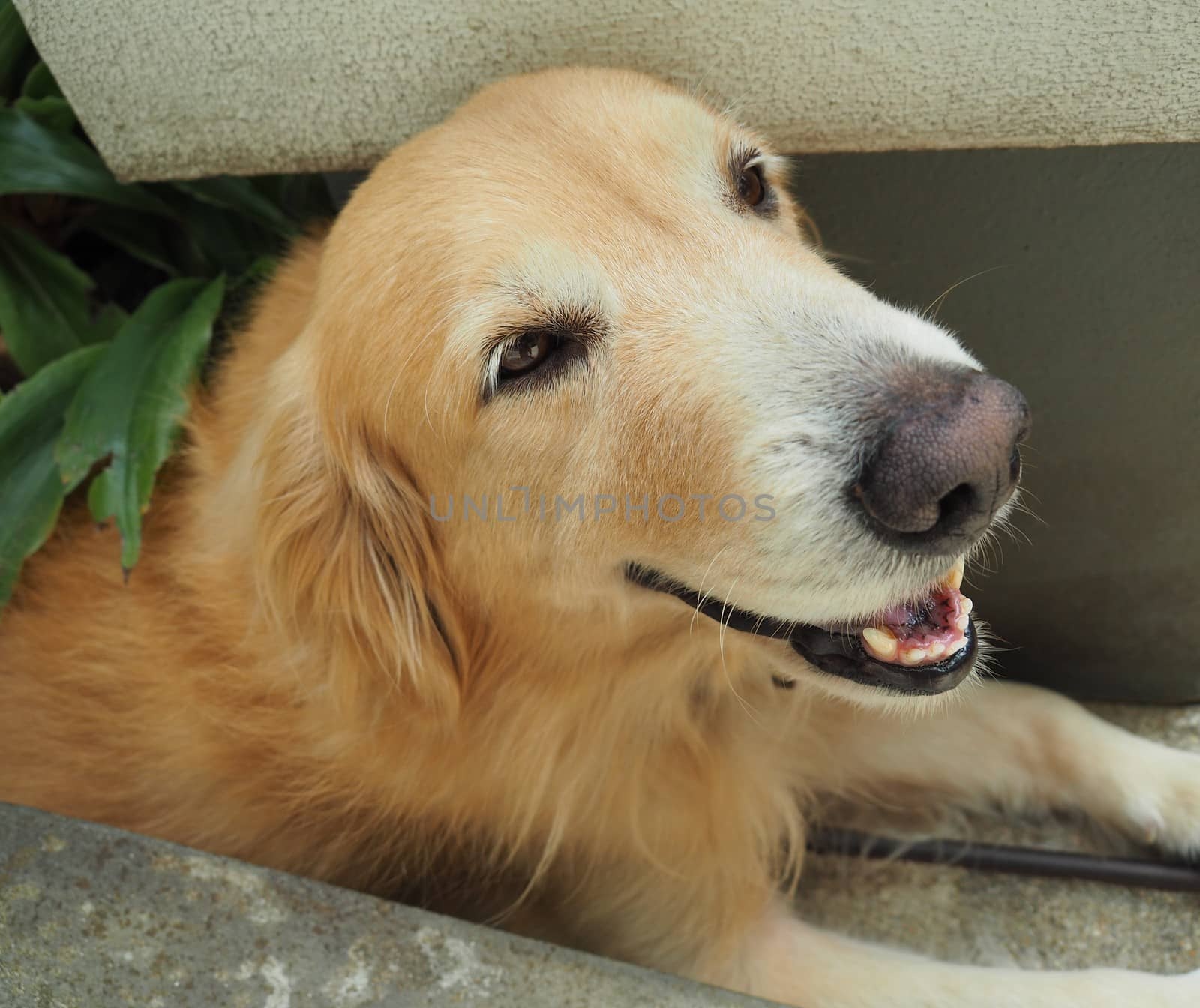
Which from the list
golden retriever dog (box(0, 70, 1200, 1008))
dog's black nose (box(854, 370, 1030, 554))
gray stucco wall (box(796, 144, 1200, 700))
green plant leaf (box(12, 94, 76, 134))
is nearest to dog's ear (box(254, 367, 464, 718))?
golden retriever dog (box(0, 70, 1200, 1008))

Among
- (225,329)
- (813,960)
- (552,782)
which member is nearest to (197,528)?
(225,329)

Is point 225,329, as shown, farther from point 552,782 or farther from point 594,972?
point 594,972

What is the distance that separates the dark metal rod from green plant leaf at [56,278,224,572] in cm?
194

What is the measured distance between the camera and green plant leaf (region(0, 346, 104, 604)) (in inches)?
97.0

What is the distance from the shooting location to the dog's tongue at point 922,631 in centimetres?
171

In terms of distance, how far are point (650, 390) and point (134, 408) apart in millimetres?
1513

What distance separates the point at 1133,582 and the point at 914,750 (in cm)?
72

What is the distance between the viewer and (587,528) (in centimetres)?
176

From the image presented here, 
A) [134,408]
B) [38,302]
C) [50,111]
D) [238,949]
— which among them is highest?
[50,111]

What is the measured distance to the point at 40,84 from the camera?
2930mm

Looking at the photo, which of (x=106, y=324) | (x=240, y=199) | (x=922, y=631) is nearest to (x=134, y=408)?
(x=106, y=324)

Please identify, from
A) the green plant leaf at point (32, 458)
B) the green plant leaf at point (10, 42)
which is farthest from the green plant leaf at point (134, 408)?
the green plant leaf at point (10, 42)

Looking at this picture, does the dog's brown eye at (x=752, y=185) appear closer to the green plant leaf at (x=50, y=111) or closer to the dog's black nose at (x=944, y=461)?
the dog's black nose at (x=944, y=461)

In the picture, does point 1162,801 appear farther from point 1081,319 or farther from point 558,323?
point 558,323
